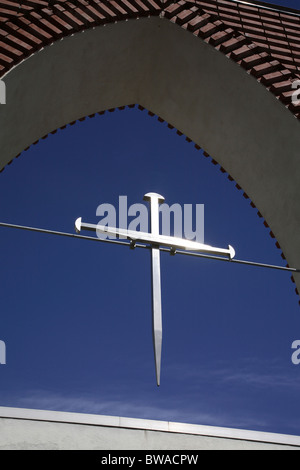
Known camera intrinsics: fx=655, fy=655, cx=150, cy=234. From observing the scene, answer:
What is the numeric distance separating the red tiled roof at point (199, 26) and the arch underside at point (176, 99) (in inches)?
3.3

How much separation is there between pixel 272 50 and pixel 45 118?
230 cm

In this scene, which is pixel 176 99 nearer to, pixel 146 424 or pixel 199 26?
pixel 199 26

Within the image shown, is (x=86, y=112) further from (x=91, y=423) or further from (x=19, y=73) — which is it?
(x=91, y=423)

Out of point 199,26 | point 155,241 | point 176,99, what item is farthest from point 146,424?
point 199,26

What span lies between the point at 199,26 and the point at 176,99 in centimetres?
81

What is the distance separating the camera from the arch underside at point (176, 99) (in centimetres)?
588

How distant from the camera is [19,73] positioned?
5.47m

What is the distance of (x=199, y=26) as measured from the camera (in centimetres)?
646

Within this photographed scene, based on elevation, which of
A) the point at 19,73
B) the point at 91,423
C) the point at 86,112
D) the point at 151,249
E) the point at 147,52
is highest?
the point at 147,52

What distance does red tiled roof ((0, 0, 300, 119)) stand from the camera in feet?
18.6

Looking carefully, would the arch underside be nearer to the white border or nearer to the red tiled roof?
the red tiled roof

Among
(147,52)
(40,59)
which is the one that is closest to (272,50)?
(147,52)

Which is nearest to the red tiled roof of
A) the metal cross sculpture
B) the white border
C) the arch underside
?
the arch underside

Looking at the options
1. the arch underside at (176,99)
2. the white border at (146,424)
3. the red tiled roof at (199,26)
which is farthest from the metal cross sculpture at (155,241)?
the red tiled roof at (199,26)
